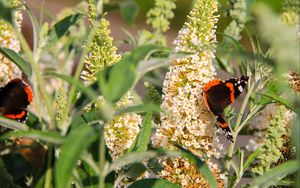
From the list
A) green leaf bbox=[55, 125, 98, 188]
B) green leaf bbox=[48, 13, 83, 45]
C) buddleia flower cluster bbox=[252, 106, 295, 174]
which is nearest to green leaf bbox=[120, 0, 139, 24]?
green leaf bbox=[55, 125, 98, 188]

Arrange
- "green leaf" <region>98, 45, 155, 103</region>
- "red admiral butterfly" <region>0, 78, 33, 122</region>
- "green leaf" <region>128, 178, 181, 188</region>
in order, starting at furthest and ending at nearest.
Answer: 1. "red admiral butterfly" <region>0, 78, 33, 122</region>
2. "green leaf" <region>128, 178, 181, 188</region>
3. "green leaf" <region>98, 45, 155, 103</region>

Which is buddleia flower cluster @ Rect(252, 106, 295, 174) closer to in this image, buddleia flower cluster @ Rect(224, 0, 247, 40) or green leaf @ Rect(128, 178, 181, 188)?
green leaf @ Rect(128, 178, 181, 188)

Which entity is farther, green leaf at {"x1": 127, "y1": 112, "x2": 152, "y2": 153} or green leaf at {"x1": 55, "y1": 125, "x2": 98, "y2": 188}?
green leaf at {"x1": 127, "y1": 112, "x2": 152, "y2": 153}

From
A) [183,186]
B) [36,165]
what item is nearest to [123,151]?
[183,186]

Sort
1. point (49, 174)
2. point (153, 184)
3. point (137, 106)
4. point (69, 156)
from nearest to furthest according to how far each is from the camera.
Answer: point (69, 156), point (137, 106), point (49, 174), point (153, 184)

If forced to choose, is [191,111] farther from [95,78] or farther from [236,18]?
[236,18]

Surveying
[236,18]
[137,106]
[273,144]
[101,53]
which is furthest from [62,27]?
[236,18]

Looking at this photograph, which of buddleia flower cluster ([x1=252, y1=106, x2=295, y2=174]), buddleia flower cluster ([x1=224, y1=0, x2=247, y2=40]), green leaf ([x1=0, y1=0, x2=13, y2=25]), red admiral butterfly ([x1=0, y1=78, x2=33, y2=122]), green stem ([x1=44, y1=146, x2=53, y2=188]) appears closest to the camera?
green leaf ([x1=0, y1=0, x2=13, y2=25])

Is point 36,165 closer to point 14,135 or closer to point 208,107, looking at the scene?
point 208,107
